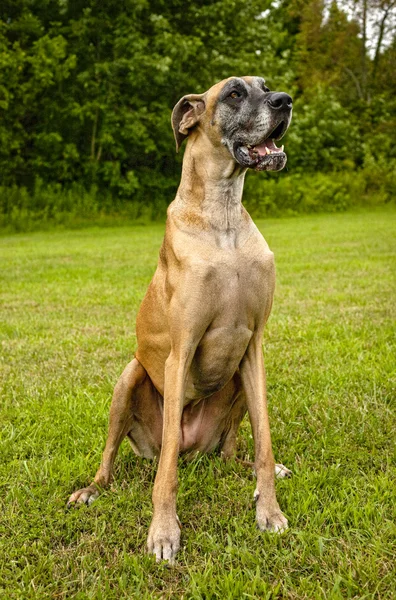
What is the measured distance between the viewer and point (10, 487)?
104 inches

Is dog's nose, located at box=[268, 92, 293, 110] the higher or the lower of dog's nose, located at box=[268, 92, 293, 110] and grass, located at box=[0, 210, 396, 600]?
the higher

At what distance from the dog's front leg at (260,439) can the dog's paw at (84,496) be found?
2.18 feet

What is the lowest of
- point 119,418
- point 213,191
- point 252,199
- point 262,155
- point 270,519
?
point 252,199

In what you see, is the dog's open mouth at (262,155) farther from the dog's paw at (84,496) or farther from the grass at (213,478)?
the dog's paw at (84,496)

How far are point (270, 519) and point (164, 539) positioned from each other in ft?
1.33

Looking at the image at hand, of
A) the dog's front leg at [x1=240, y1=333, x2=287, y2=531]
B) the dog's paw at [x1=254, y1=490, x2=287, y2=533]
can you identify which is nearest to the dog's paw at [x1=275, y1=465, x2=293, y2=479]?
the dog's front leg at [x1=240, y1=333, x2=287, y2=531]

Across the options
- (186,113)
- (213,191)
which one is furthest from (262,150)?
(186,113)

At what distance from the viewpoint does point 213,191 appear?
104 inches

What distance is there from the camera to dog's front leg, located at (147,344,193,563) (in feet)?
7.23

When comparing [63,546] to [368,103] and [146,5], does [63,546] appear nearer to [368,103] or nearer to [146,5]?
[146,5]

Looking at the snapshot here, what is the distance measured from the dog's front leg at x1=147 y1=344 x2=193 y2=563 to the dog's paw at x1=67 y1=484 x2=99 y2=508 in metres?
0.35

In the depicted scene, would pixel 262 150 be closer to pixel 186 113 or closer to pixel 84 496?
pixel 186 113

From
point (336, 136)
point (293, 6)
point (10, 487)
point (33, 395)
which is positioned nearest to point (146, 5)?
point (336, 136)

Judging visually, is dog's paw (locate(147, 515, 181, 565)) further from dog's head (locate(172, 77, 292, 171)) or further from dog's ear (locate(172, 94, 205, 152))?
dog's ear (locate(172, 94, 205, 152))
